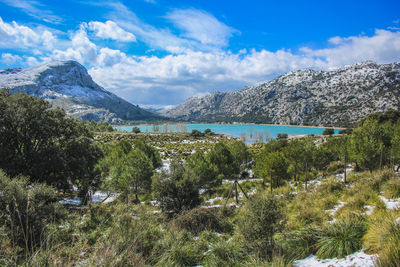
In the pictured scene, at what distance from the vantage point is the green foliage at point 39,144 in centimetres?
1359

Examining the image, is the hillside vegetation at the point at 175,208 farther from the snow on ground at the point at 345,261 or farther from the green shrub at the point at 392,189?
the snow on ground at the point at 345,261

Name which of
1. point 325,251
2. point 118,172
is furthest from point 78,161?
point 325,251

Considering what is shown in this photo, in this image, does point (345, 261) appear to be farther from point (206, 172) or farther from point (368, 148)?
point (206, 172)

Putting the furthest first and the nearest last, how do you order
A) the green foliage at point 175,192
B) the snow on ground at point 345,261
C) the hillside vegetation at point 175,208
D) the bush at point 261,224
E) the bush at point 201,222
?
the green foliage at point 175,192 → the bush at point 201,222 → the bush at point 261,224 → the hillside vegetation at point 175,208 → the snow on ground at point 345,261

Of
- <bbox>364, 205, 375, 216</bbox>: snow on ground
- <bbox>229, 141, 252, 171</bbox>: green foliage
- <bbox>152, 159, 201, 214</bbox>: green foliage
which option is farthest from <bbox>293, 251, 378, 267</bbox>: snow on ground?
<bbox>229, 141, 252, 171</bbox>: green foliage

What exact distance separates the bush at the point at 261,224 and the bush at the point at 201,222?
3412mm

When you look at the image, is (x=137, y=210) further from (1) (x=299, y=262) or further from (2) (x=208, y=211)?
(1) (x=299, y=262)

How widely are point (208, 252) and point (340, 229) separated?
3.36 metres

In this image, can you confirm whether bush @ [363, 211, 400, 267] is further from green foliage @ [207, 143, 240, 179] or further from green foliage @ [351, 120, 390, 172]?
green foliage @ [207, 143, 240, 179]

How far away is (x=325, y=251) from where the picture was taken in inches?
179

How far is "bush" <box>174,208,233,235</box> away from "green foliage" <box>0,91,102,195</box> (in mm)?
8020

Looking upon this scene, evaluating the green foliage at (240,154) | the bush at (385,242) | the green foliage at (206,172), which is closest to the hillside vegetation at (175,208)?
the bush at (385,242)

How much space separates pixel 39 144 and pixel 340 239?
1925 cm

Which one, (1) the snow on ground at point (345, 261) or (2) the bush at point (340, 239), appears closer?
(1) the snow on ground at point (345, 261)
